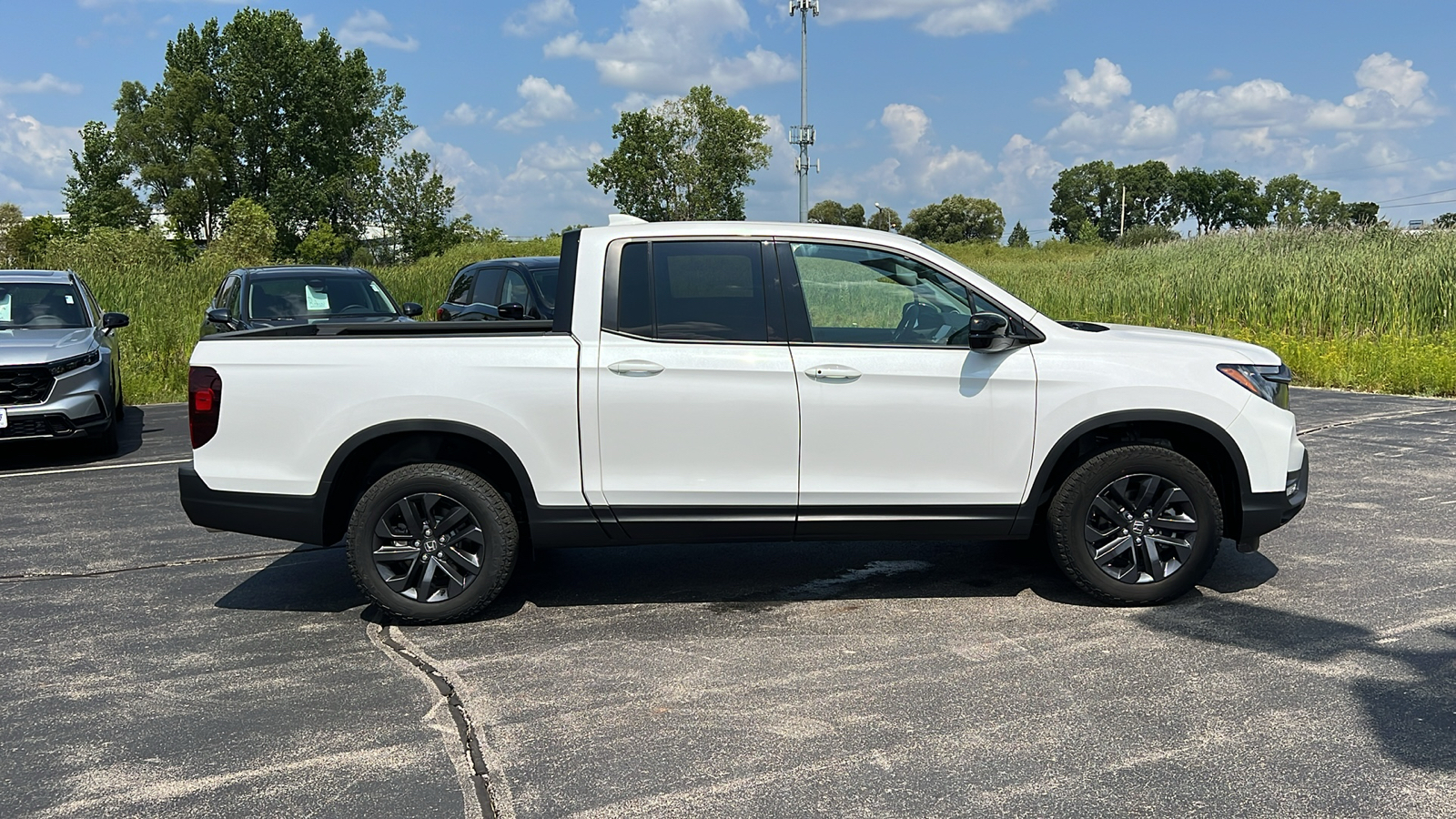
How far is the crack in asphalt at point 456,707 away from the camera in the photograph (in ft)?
11.7

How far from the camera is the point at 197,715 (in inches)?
168

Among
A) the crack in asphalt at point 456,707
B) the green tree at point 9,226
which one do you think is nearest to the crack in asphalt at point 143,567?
the crack in asphalt at point 456,707

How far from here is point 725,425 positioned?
5152 millimetres

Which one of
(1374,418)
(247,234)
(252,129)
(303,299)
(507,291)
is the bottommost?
(1374,418)

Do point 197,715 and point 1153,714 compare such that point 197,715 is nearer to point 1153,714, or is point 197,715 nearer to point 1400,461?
point 1153,714

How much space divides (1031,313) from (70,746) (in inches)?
171

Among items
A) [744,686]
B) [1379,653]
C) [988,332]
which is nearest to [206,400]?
[744,686]

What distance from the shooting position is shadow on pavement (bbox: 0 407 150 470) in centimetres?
1043

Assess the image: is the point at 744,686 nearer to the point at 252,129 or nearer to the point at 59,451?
the point at 59,451

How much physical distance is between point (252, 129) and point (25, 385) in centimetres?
6902

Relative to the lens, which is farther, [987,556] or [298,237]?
[298,237]

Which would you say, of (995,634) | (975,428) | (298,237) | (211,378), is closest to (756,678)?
(995,634)

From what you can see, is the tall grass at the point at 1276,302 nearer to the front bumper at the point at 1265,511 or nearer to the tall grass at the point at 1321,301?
the tall grass at the point at 1321,301

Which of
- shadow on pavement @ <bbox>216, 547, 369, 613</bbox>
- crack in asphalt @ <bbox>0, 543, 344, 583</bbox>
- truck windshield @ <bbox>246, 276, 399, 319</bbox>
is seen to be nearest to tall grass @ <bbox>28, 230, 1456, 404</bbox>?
truck windshield @ <bbox>246, 276, 399, 319</bbox>
